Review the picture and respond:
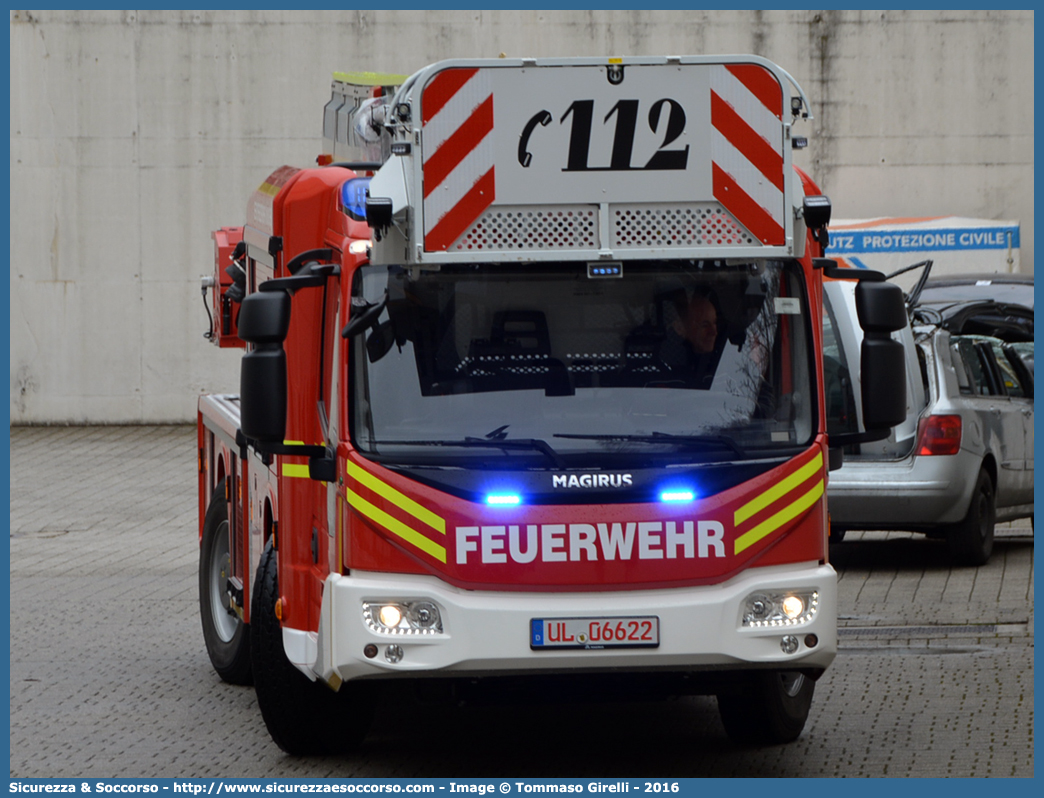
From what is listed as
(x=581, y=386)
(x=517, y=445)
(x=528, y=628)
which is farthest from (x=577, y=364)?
(x=528, y=628)

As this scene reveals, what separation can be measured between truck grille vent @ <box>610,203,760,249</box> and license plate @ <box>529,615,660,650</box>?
4.66 ft

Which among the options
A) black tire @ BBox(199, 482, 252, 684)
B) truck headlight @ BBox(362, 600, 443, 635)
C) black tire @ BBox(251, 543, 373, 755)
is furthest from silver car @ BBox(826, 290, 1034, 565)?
truck headlight @ BBox(362, 600, 443, 635)

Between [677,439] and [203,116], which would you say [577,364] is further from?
[203,116]

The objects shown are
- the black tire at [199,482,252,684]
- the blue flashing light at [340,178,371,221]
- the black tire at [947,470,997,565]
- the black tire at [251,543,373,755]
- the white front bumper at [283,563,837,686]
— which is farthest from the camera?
the black tire at [947,470,997,565]

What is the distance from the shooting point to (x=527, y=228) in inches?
251

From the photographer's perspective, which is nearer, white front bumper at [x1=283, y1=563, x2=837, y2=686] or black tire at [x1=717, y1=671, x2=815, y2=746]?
white front bumper at [x1=283, y1=563, x2=837, y2=686]

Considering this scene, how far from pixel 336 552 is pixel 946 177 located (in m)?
19.7

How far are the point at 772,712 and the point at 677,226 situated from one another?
2.37 metres

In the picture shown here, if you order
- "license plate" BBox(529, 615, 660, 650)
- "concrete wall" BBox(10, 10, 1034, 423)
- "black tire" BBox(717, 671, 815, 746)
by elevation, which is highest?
"concrete wall" BBox(10, 10, 1034, 423)

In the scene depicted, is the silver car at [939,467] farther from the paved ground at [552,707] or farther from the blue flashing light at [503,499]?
the blue flashing light at [503,499]

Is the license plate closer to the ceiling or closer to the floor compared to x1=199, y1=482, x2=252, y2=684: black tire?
closer to the ceiling

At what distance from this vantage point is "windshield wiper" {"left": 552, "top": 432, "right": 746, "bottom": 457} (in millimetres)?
6355

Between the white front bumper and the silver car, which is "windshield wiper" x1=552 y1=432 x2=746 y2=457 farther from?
the silver car

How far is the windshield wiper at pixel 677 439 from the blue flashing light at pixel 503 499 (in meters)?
0.29
